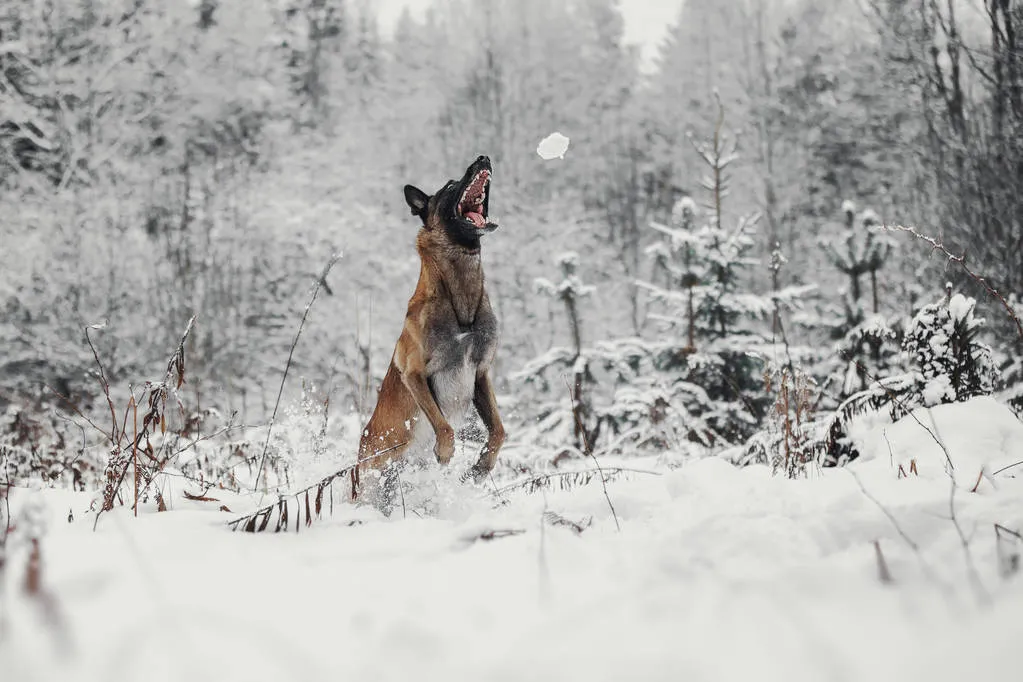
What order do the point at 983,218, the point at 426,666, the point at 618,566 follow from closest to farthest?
1. the point at 426,666
2. the point at 618,566
3. the point at 983,218

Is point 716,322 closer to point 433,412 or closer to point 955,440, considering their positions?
point 955,440

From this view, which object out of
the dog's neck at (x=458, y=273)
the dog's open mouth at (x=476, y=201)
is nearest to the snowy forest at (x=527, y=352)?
the dog's neck at (x=458, y=273)

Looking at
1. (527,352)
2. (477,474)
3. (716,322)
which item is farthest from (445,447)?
Answer: (527,352)

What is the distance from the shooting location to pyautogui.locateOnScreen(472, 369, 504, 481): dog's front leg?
3207mm

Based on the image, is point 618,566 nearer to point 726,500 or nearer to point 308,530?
point 726,500

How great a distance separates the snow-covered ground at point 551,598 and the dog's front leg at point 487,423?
4.15 feet

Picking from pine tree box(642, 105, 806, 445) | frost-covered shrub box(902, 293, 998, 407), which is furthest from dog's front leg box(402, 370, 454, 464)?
pine tree box(642, 105, 806, 445)

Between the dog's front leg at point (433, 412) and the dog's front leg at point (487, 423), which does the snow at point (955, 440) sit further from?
the dog's front leg at point (433, 412)

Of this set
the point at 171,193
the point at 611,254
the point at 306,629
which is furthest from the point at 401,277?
the point at 306,629

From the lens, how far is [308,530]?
1.95 m

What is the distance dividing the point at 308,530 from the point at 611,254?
21077mm

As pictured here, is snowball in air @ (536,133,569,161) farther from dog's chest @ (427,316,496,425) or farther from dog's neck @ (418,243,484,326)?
dog's chest @ (427,316,496,425)

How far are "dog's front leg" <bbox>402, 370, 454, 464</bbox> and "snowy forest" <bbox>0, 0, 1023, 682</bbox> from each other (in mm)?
173

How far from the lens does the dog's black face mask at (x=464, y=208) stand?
10.3 feet
